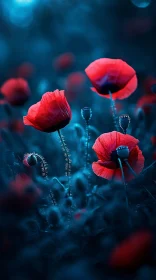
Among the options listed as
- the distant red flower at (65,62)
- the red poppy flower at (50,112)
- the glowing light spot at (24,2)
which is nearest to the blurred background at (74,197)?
the distant red flower at (65,62)

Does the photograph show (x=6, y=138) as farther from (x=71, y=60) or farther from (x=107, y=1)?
(x=107, y=1)

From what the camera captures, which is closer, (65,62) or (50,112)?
(50,112)

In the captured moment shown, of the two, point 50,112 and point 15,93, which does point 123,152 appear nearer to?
point 50,112

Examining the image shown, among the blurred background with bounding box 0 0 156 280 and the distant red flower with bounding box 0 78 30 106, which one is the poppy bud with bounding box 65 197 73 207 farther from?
the distant red flower with bounding box 0 78 30 106

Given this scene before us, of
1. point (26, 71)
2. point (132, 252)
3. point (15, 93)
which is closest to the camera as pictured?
point (132, 252)

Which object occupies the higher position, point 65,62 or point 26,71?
point 26,71

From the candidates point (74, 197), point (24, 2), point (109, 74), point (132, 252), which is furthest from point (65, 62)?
point (24, 2)

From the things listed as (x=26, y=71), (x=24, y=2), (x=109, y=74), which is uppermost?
(x=24, y=2)

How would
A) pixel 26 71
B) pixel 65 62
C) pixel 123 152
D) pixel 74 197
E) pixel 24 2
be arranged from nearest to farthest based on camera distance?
pixel 123 152
pixel 74 197
pixel 65 62
pixel 26 71
pixel 24 2

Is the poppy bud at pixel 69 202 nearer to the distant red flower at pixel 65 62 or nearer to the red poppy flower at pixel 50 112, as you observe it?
the red poppy flower at pixel 50 112
